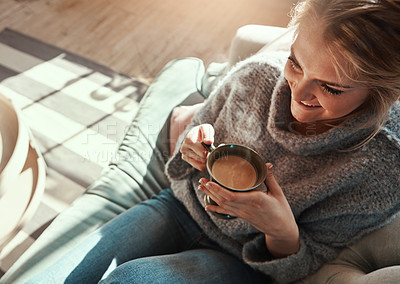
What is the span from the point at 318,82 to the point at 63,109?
5.13 feet

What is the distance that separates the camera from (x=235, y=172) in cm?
78

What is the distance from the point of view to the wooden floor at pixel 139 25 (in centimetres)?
230

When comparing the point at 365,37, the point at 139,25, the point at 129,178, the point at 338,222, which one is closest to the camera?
the point at 365,37

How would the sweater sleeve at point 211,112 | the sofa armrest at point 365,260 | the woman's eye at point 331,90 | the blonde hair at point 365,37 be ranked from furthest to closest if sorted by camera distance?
the sweater sleeve at point 211,112
the sofa armrest at point 365,260
the woman's eye at point 331,90
the blonde hair at point 365,37

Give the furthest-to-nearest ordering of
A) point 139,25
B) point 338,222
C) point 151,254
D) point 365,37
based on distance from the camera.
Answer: point 139,25
point 151,254
point 338,222
point 365,37

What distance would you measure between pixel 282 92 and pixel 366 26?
33 centimetres

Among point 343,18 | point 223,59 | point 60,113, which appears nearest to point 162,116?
point 60,113

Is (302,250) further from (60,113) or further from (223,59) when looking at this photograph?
(223,59)

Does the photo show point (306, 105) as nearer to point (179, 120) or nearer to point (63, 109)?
point (179, 120)

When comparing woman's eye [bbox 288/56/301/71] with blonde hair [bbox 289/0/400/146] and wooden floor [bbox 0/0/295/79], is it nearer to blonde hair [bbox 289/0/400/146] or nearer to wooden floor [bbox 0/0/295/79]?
blonde hair [bbox 289/0/400/146]

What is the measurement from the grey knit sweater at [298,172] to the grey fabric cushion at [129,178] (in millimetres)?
243

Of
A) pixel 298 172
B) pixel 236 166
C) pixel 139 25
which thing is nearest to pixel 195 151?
pixel 236 166

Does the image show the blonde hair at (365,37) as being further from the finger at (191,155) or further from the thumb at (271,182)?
the finger at (191,155)

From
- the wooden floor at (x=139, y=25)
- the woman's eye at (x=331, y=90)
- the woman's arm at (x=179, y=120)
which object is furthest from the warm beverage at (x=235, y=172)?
the wooden floor at (x=139, y=25)
